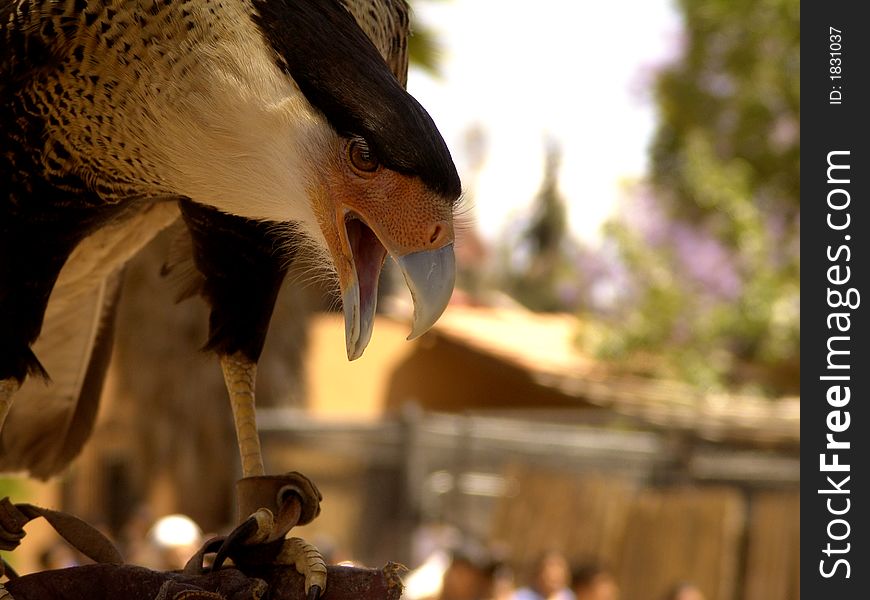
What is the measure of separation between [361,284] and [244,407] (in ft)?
2.24

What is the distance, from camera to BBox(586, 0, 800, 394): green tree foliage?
474 inches

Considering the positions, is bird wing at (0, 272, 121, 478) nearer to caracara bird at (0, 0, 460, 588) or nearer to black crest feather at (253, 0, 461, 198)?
caracara bird at (0, 0, 460, 588)

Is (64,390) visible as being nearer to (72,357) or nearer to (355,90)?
(72,357)

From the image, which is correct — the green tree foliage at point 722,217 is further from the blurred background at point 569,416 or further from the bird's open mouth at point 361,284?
the bird's open mouth at point 361,284

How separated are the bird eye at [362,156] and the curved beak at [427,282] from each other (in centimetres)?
16

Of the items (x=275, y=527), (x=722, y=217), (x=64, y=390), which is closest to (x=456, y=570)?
(x=64, y=390)

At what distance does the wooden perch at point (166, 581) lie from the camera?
2098mm

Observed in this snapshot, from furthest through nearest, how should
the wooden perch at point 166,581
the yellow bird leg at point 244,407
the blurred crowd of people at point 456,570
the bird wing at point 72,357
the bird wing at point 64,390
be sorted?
the blurred crowd of people at point 456,570 → the bird wing at point 64,390 → the bird wing at point 72,357 → the yellow bird leg at point 244,407 → the wooden perch at point 166,581

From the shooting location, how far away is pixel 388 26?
2457 millimetres

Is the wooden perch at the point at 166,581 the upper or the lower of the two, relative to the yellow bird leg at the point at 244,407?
lower

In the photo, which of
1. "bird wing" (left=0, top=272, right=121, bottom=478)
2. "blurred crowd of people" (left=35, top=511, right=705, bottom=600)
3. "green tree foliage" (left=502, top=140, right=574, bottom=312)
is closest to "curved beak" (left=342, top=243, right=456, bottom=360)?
"bird wing" (left=0, top=272, right=121, bottom=478)

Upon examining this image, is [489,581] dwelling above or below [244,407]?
below

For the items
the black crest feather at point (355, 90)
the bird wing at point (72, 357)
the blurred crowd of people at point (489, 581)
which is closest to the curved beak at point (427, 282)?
the black crest feather at point (355, 90)
